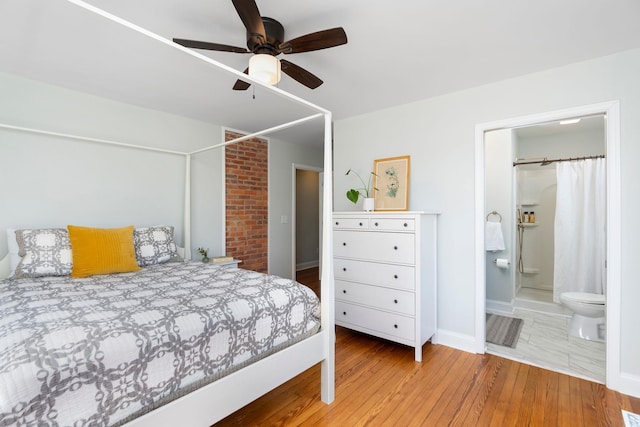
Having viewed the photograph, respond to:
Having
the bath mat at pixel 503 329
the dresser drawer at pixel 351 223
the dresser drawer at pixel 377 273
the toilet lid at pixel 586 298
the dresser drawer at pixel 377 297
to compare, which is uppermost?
the dresser drawer at pixel 351 223

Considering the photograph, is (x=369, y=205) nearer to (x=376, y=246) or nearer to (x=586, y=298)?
(x=376, y=246)

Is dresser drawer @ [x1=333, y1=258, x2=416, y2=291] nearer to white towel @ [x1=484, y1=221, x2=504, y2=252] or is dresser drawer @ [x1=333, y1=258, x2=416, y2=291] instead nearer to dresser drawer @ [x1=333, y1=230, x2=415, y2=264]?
dresser drawer @ [x1=333, y1=230, x2=415, y2=264]

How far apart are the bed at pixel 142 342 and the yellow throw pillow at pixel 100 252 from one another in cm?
5

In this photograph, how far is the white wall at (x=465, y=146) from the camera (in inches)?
79.5

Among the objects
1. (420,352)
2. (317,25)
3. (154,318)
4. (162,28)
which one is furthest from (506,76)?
(154,318)

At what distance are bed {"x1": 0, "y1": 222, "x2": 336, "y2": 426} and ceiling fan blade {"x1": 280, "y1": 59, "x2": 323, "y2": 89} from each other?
1332 mm

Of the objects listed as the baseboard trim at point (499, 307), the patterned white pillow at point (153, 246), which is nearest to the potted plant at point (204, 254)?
the patterned white pillow at point (153, 246)

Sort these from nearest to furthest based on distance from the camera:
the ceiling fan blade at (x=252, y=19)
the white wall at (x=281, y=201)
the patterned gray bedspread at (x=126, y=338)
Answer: the patterned gray bedspread at (x=126, y=338), the ceiling fan blade at (x=252, y=19), the white wall at (x=281, y=201)

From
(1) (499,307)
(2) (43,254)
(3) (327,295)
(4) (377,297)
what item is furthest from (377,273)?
(2) (43,254)

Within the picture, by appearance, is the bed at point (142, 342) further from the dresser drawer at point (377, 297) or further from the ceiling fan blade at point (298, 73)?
the ceiling fan blade at point (298, 73)

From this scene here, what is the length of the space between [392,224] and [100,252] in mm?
2355

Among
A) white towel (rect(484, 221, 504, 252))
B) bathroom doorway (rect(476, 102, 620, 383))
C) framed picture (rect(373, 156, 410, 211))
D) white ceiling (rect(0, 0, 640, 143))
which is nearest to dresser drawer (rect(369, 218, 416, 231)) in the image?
framed picture (rect(373, 156, 410, 211))

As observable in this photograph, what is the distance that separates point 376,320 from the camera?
2.70 m

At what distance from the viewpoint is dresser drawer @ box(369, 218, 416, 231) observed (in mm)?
2490
